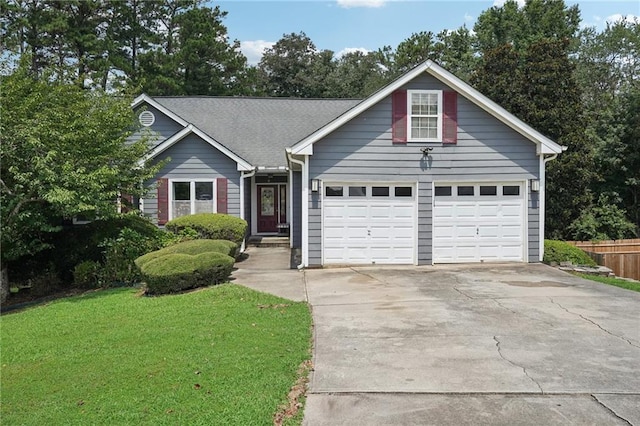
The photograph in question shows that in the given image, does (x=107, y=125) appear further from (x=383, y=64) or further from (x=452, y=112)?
(x=383, y=64)

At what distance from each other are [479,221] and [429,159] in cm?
224

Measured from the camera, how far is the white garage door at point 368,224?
12.9 meters

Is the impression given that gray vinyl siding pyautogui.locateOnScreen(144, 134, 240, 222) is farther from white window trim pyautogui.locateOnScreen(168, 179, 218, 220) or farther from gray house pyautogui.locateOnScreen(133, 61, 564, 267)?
gray house pyautogui.locateOnScreen(133, 61, 564, 267)

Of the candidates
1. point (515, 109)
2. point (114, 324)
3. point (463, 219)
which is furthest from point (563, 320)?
point (515, 109)

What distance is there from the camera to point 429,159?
12.9 meters

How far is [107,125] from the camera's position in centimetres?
1208

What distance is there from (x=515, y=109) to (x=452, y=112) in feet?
25.7

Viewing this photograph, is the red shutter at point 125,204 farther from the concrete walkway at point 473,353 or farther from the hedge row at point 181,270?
the concrete walkway at point 473,353

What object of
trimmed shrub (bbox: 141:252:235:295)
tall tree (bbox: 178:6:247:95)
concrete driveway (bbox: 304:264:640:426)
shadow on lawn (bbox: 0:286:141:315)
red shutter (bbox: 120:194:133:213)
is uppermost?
tall tree (bbox: 178:6:247:95)

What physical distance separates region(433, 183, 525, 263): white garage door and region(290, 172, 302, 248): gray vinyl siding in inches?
207

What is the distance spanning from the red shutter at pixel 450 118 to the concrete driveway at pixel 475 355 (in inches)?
181

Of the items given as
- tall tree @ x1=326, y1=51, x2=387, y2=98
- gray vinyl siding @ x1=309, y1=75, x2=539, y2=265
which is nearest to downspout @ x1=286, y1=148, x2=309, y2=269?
gray vinyl siding @ x1=309, y1=75, x2=539, y2=265

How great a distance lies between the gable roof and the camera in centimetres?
1231

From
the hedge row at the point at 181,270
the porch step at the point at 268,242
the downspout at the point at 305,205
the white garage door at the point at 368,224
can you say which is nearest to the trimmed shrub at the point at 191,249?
the hedge row at the point at 181,270
